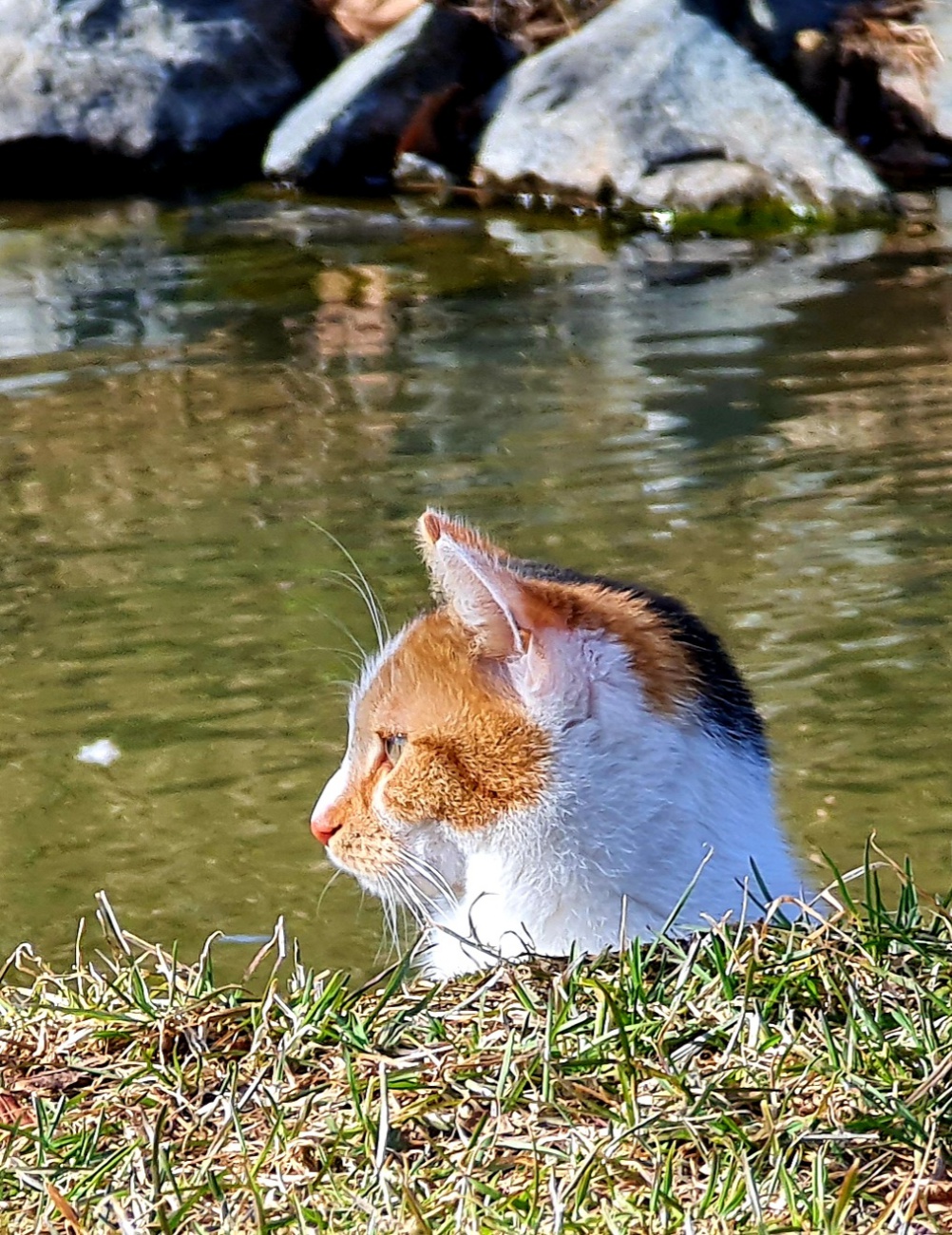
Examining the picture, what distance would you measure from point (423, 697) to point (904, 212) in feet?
24.7

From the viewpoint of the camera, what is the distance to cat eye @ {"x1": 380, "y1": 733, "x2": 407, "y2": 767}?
3.19 meters

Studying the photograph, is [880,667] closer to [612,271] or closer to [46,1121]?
[46,1121]

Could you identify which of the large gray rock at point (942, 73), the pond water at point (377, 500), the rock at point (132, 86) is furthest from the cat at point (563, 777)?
the rock at point (132, 86)

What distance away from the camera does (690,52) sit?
10.5m

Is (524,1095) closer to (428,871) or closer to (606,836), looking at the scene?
(606,836)

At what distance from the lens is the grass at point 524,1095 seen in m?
2.22

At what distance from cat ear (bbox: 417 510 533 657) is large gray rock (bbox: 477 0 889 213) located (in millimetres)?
7342

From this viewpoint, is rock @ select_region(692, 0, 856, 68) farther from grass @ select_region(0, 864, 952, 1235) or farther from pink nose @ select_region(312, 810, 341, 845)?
grass @ select_region(0, 864, 952, 1235)

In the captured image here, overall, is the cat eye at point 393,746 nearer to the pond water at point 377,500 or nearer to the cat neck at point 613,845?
the cat neck at point 613,845

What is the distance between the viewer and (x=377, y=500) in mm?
6285

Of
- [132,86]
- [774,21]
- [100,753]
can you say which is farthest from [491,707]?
[132,86]

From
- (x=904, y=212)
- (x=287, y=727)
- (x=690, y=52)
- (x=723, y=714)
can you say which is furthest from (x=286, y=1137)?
(x=690, y=52)

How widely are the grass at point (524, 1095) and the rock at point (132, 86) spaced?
383 inches

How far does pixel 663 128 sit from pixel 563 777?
7.95 meters
